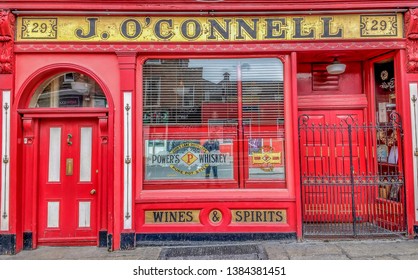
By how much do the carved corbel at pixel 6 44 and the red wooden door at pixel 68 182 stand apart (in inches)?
44.0

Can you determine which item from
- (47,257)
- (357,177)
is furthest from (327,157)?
(47,257)

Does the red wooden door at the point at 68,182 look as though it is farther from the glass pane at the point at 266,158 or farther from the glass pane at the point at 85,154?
the glass pane at the point at 266,158

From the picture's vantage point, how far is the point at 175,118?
5754 millimetres

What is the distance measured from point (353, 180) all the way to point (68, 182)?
5.44 meters

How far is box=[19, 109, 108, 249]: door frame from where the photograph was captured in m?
5.50

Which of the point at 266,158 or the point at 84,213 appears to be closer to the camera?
the point at 84,213

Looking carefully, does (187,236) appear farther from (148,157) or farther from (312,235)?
(312,235)

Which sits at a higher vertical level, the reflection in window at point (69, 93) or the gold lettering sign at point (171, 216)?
the reflection in window at point (69, 93)

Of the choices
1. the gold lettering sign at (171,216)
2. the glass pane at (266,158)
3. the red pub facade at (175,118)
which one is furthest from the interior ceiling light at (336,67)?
the gold lettering sign at (171,216)

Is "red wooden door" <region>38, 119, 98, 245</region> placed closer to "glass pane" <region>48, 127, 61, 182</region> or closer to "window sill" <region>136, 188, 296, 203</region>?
"glass pane" <region>48, 127, 61, 182</region>

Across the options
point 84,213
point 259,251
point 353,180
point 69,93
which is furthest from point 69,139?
point 353,180

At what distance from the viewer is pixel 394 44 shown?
5.60 meters

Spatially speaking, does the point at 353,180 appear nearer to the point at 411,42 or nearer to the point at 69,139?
the point at 411,42

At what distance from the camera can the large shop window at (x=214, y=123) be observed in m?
5.72
